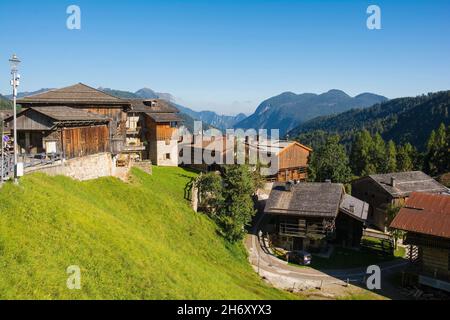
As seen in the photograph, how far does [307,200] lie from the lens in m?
44.7

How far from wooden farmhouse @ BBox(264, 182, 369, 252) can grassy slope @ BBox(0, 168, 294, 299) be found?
11.6 metres

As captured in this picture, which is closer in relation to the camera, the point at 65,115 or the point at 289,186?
the point at 65,115

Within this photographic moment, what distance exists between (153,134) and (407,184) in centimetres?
3596

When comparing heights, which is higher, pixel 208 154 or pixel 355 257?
pixel 208 154

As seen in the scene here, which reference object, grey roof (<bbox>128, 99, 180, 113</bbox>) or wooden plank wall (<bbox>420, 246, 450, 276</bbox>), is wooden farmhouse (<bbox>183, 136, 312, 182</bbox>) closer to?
grey roof (<bbox>128, 99, 180, 113</bbox>)

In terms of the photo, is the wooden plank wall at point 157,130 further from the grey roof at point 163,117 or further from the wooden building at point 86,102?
the wooden building at point 86,102

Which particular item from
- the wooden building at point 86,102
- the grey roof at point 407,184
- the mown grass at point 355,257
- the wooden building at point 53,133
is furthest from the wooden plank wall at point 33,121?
the grey roof at point 407,184

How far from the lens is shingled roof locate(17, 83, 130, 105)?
39281 millimetres

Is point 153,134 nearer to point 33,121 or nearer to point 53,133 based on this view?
point 53,133

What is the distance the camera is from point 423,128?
18100 centimetres

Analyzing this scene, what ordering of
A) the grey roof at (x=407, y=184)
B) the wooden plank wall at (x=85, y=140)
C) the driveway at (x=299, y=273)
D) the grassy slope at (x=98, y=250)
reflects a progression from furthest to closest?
the grey roof at (x=407, y=184) → the driveway at (x=299, y=273) → the wooden plank wall at (x=85, y=140) → the grassy slope at (x=98, y=250)

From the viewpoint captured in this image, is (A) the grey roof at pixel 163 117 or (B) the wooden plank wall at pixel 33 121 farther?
(A) the grey roof at pixel 163 117

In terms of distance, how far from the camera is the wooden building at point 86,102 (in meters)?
39.2

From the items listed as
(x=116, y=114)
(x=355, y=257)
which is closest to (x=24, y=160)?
(x=116, y=114)
